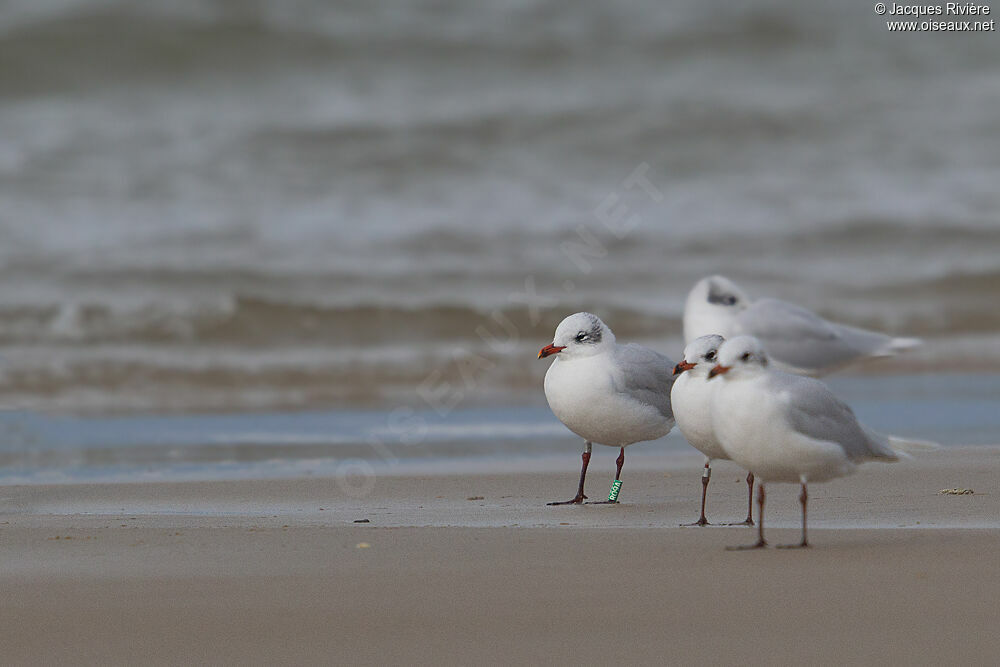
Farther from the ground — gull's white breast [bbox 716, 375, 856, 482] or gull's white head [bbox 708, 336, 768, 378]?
gull's white head [bbox 708, 336, 768, 378]

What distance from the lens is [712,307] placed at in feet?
26.0

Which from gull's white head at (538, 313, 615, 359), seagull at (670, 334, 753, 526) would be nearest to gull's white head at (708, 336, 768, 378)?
seagull at (670, 334, 753, 526)

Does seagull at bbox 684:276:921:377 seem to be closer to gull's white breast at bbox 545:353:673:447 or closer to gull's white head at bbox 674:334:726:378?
gull's white breast at bbox 545:353:673:447

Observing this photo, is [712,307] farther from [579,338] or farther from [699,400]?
[699,400]

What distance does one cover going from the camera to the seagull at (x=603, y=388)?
5094 millimetres

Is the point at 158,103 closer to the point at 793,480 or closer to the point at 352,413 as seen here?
the point at 352,413

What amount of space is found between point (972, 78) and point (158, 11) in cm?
1072

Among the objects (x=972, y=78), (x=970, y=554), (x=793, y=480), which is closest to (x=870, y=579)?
(x=970, y=554)

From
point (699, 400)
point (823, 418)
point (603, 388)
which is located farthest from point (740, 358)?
point (603, 388)

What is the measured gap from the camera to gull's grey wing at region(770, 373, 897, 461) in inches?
154

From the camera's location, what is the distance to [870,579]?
3.38m

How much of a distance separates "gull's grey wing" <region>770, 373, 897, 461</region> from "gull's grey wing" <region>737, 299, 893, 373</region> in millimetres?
3671

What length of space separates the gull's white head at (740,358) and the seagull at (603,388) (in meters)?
1.18

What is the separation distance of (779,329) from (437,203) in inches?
286
